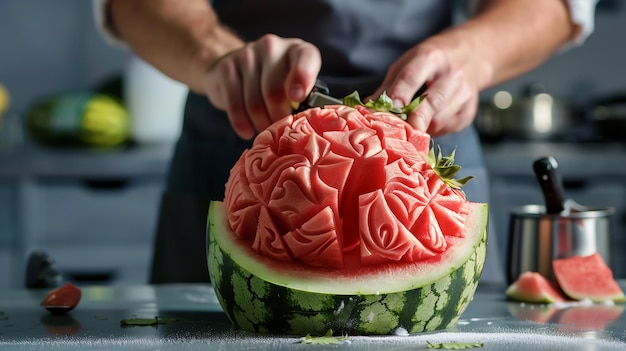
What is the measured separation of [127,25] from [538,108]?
197 cm

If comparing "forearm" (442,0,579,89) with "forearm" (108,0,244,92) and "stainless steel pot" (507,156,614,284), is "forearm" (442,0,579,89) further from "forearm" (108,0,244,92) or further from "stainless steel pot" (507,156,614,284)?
"forearm" (108,0,244,92)

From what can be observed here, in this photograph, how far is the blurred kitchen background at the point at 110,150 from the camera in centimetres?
307

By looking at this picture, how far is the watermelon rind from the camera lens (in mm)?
969

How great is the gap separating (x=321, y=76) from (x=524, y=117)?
1.77 m

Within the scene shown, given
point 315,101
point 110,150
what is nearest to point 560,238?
point 315,101

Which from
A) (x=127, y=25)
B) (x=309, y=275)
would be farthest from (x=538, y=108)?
(x=309, y=275)

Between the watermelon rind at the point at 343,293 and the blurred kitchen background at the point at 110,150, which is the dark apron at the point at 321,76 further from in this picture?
the blurred kitchen background at the point at 110,150

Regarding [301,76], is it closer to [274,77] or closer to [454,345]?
[274,77]

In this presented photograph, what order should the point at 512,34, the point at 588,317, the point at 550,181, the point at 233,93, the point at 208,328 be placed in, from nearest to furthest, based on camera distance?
the point at 208,328 < the point at 588,317 < the point at 233,93 < the point at 550,181 < the point at 512,34

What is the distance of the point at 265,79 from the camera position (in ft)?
3.96

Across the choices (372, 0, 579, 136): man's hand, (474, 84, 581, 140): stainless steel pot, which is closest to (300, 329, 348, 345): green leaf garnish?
(372, 0, 579, 136): man's hand

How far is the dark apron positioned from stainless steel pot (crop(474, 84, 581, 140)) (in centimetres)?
151

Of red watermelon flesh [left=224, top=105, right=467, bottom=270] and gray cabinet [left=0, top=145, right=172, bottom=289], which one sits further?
gray cabinet [left=0, top=145, right=172, bottom=289]

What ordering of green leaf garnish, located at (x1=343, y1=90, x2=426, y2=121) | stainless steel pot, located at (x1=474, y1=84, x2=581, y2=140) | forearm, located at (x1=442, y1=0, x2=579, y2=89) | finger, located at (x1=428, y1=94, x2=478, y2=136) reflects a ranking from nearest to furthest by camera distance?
green leaf garnish, located at (x1=343, y1=90, x2=426, y2=121)
finger, located at (x1=428, y1=94, x2=478, y2=136)
forearm, located at (x1=442, y1=0, x2=579, y2=89)
stainless steel pot, located at (x1=474, y1=84, x2=581, y2=140)
